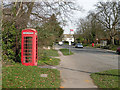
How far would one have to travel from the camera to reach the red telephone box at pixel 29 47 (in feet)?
34.6

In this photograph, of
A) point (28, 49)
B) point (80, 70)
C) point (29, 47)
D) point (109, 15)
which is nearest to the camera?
point (80, 70)

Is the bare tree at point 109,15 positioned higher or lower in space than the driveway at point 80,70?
higher

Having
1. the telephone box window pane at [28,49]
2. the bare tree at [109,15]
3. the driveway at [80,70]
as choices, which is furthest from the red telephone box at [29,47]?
the bare tree at [109,15]

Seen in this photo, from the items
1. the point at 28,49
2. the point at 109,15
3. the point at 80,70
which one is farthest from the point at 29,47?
the point at 109,15

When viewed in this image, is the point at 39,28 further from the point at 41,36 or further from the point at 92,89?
the point at 92,89

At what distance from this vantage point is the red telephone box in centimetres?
1053

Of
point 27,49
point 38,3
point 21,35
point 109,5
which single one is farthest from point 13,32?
point 109,5

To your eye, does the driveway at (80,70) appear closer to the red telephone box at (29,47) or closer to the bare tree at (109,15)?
the red telephone box at (29,47)

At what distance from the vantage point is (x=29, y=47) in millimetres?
10812

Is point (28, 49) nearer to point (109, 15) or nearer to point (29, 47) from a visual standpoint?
point (29, 47)

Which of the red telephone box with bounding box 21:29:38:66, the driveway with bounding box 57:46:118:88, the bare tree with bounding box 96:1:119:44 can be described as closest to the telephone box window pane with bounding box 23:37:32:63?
the red telephone box with bounding box 21:29:38:66

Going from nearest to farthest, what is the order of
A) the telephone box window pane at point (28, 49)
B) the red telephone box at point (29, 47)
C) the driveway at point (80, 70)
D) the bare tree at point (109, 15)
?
the driveway at point (80, 70)
the red telephone box at point (29, 47)
the telephone box window pane at point (28, 49)
the bare tree at point (109, 15)

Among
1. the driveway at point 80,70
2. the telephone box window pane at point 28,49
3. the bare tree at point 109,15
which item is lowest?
the driveway at point 80,70

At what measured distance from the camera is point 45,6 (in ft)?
53.0
